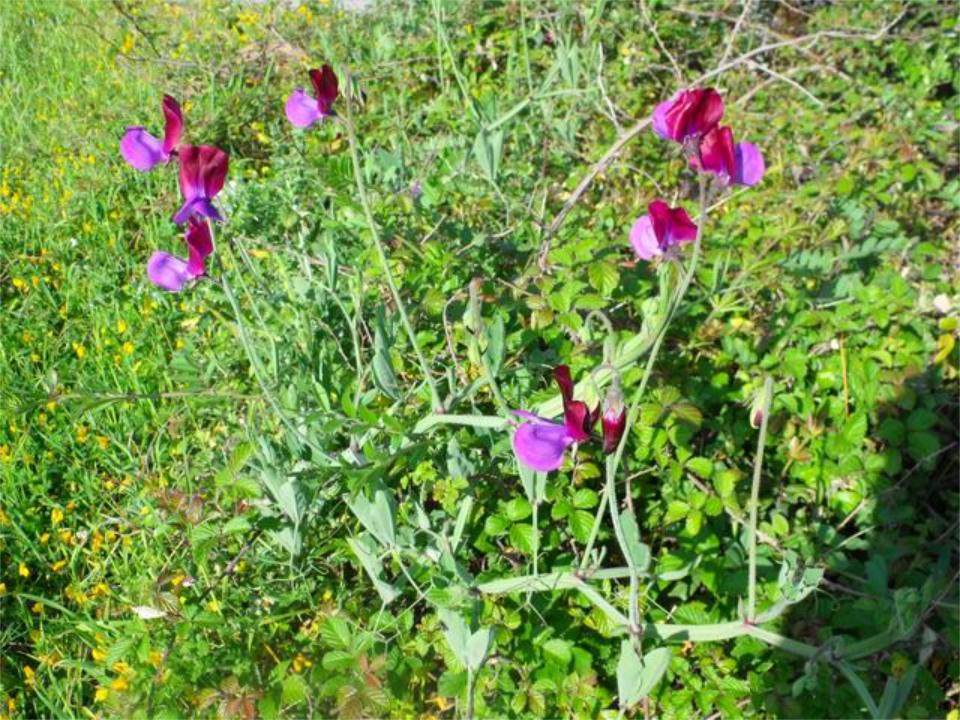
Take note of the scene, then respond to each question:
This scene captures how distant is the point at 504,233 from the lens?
2.07m

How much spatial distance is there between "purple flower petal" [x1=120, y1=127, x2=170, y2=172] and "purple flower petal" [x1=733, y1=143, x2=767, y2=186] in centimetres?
82

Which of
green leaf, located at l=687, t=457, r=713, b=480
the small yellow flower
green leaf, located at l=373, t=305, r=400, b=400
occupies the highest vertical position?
green leaf, located at l=373, t=305, r=400, b=400

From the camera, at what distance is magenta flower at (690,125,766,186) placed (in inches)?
44.9

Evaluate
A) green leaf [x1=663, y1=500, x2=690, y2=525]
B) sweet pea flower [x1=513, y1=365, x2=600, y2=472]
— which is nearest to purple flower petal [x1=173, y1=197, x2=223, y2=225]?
sweet pea flower [x1=513, y1=365, x2=600, y2=472]

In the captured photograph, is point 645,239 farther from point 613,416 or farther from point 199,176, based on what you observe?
point 199,176

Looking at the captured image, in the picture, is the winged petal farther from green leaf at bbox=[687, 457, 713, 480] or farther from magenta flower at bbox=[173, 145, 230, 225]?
green leaf at bbox=[687, 457, 713, 480]

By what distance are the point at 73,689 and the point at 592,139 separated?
2064mm

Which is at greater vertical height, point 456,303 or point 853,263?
point 456,303

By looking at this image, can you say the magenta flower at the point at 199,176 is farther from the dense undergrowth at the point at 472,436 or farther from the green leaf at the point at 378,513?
the green leaf at the point at 378,513

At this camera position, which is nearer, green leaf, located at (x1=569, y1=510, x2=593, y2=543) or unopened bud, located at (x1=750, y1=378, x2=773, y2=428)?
unopened bud, located at (x1=750, y1=378, x2=773, y2=428)

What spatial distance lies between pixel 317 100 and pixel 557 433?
2.35 ft

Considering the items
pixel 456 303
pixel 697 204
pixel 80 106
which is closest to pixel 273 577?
pixel 456 303

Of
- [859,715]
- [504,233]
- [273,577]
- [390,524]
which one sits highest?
[504,233]

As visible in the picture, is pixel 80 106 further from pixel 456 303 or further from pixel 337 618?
pixel 337 618
